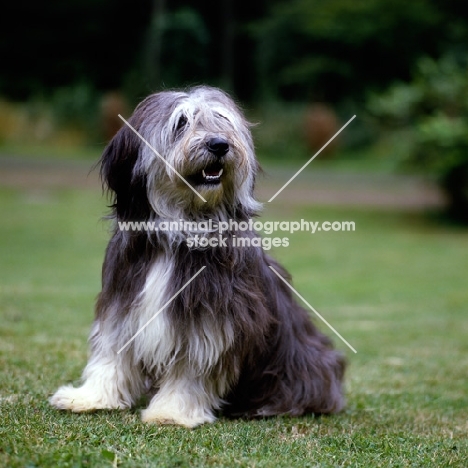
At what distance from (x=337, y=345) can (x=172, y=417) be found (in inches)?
171

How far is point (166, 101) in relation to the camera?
4.97m

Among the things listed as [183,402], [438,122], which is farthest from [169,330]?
[438,122]

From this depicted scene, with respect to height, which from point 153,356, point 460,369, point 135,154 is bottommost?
point 460,369

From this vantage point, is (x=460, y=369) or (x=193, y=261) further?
(x=460, y=369)

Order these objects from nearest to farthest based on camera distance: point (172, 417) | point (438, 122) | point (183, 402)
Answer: point (172, 417)
point (183, 402)
point (438, 122)

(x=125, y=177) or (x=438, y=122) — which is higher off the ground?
(x=438, y=122)

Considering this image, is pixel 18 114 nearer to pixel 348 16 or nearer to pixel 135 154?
pixel 348 16

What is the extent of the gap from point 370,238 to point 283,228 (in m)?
2.06

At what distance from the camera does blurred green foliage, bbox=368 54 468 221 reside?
58.9 ft

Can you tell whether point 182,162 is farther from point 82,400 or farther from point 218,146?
point 82,400

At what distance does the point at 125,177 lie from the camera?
4883 millimetres

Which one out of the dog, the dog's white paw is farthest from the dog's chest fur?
the dog's white paw

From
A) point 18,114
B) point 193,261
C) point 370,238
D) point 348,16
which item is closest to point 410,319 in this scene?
point 193,261

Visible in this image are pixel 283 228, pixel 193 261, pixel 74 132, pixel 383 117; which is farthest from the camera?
pixel 74 132
